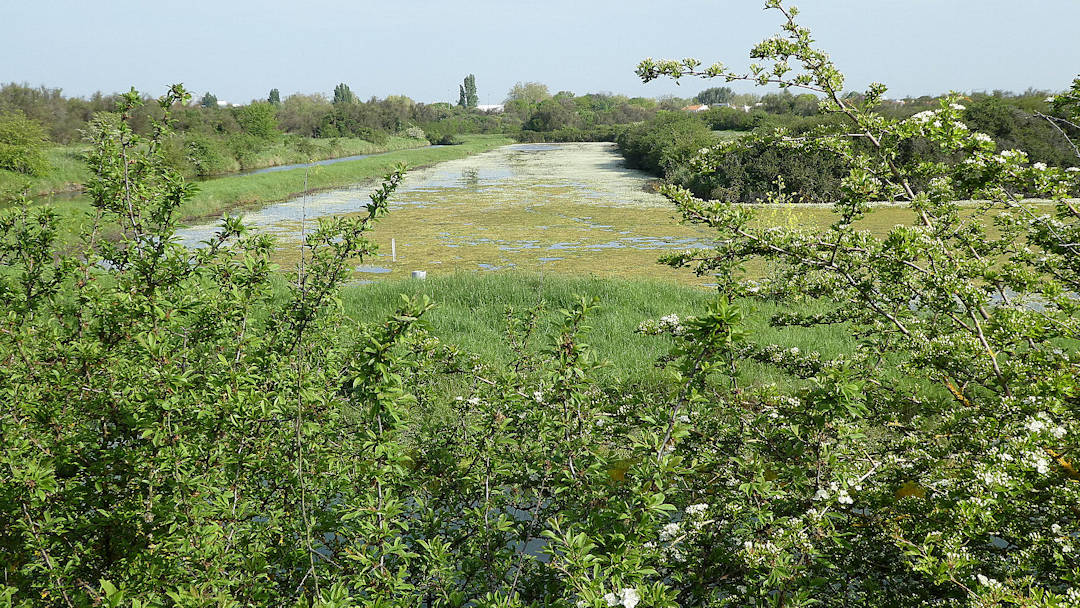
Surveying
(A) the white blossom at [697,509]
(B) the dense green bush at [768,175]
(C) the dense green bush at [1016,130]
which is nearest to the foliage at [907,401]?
(A) the white blossom at [697,509]

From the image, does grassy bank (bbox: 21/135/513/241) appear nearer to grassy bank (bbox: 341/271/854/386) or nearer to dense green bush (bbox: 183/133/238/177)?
dense green bush (bbox: 183/133/238/177)

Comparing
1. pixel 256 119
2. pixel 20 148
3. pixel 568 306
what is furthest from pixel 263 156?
pixel 568 306

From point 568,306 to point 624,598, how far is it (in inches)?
202

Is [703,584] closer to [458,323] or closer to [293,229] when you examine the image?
[458,323]

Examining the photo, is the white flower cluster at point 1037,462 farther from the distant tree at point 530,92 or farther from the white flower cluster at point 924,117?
the distant tree at point 530,92

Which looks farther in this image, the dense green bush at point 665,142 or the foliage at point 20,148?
the dense green bush at point 665,142

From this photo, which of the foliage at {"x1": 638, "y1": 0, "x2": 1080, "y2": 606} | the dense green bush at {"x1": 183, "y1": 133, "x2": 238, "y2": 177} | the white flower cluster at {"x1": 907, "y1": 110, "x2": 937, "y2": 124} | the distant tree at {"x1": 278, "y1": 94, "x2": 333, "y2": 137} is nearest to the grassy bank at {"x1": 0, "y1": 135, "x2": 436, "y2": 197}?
the dense green bush at {"x1": 183, "y1": 133, "x2": 238, "y2": 177}

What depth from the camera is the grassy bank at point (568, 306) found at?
6.56 m

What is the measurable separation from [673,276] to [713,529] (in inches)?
346

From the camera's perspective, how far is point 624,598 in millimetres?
1480

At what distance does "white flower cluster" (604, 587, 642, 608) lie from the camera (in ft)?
4.77

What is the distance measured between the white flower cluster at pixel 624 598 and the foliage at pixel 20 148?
→ 29944 mm

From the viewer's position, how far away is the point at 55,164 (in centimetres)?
2700

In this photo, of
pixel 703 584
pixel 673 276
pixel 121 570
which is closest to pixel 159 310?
pixel 121 570
